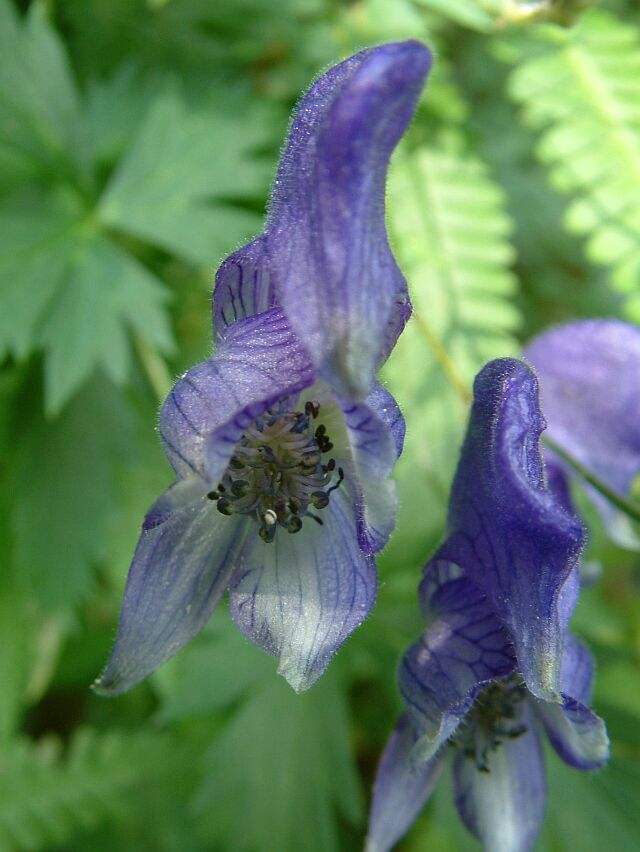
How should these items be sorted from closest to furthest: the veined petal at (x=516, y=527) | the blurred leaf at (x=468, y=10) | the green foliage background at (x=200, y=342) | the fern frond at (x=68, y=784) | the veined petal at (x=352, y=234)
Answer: the veined petal at (x=352, y=234) → the veined petal at (x=516, y=527) → the blurred leaf at (x=468, y=10) → the green foliage background at (x=200, y=342) → the fern frond at (x=68, y=784)

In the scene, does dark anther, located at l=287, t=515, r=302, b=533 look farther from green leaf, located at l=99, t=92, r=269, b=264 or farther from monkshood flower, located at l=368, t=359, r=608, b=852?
green leaf, located at l=99, t=92, r=269, b=264

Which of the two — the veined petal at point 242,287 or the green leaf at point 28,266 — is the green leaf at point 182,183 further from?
the veined petal at point 242,287

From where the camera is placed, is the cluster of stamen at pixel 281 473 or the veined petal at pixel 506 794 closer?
the cluster of stamen at pixel 281 473

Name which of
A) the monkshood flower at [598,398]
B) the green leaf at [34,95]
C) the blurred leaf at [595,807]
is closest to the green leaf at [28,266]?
the green leaf at [34,95]

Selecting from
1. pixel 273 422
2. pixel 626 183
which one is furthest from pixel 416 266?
pixel 273 422

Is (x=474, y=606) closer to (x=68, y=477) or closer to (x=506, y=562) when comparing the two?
(x=506, y=562)

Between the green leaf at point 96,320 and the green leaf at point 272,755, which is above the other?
the green leaf at point 96,320

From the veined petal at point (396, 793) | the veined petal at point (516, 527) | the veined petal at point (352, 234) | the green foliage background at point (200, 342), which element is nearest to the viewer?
the veined petal at point (352, 234)

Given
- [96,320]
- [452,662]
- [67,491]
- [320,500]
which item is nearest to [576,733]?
[452,662]
